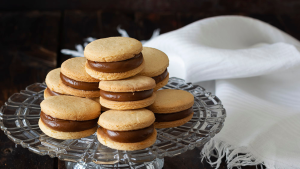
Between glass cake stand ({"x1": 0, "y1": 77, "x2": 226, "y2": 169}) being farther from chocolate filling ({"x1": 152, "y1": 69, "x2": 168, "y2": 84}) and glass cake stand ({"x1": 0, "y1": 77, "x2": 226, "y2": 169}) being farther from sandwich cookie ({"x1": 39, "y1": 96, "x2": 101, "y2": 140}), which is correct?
chocolate filling ({"x1": 152, "y1": 69, "x2": 168, "y2": 84})

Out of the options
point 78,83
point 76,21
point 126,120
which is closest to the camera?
point 126,120

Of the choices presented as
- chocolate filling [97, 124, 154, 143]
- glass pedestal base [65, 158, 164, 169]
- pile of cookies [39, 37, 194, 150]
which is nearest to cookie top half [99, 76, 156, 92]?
pile of cookies [39, 37, 194, 150]

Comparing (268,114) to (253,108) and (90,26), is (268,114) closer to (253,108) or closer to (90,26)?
(253,108)

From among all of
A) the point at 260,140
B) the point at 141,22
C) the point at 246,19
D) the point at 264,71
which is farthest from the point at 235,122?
the point at 141,22

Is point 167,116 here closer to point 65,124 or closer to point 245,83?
point 65,124

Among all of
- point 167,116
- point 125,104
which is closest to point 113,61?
point 125,104

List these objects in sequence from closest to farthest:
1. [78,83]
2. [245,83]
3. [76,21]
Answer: [78,83]
[245,83]
[76,21]
